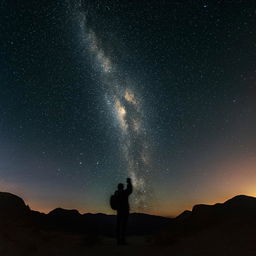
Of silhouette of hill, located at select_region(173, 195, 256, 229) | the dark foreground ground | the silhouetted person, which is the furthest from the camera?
silhouette of hill, located at select_region(173, 195, 256, 229)

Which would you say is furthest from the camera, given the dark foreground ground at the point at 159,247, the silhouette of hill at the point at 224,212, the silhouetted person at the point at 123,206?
the silhouette of hill at the point at 224,212

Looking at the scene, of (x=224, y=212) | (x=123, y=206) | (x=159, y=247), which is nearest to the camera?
(x=159, y=247)

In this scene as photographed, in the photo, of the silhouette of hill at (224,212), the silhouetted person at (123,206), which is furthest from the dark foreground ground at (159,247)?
the silhouette of hill at (224,212)

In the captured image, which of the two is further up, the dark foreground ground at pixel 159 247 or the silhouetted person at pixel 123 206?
the silhouetted person at pixel 123 206

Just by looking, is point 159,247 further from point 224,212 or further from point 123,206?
point 224,212

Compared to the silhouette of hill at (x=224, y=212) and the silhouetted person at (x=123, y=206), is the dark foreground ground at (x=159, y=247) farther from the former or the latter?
the silhouette of hill at (x=224, y=212)

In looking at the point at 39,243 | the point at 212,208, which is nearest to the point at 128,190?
the point at 39,243

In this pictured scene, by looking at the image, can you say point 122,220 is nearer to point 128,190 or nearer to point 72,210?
point 128,190

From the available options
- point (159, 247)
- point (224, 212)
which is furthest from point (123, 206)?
point (224, 212)

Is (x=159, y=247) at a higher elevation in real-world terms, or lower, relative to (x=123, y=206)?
lower

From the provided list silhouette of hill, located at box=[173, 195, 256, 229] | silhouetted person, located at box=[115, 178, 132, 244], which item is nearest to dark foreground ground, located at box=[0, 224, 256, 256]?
silhouetted person, located at box=[115, 178, 132, 244]

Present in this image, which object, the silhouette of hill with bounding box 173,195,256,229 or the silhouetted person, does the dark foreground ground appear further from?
the silhouette of hill with bounding box 173,195,256,229

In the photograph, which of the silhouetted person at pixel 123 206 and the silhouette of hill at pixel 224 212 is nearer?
the silhouetted person at pixel 123 206

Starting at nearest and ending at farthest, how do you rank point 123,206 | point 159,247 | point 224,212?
point 159,247 → point 123,206 → point 224,212
